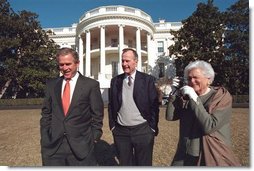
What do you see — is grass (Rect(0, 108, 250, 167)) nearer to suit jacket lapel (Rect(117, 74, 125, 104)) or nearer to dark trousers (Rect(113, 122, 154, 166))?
dark trousers (Rect(113, 122, 154, 166))

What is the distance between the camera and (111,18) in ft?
70.3

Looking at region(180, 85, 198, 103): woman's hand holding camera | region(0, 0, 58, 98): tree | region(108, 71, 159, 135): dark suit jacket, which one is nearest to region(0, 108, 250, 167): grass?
region(108, 71, 159, 135): dark suit jacket

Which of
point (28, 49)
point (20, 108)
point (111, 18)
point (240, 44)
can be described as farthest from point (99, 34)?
point (240, 44)

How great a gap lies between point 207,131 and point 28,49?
16.4m

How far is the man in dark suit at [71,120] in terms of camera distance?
2871mm

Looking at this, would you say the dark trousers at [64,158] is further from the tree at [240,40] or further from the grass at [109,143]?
the tree at [240,40]

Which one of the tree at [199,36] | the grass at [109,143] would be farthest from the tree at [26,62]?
the grass at [109,143]

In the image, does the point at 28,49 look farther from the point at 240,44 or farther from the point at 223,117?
the point at 223,117

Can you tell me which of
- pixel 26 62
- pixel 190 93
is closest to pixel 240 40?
pixel 190 93

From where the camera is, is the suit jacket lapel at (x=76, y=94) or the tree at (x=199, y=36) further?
the tree at (x=199, y=36)

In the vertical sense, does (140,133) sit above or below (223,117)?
below

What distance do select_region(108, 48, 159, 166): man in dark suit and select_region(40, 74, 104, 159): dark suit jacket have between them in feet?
1.17

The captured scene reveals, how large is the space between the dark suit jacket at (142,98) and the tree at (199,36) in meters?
8.20

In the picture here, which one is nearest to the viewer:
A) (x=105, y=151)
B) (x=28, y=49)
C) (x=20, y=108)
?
(x=105, y=151)
